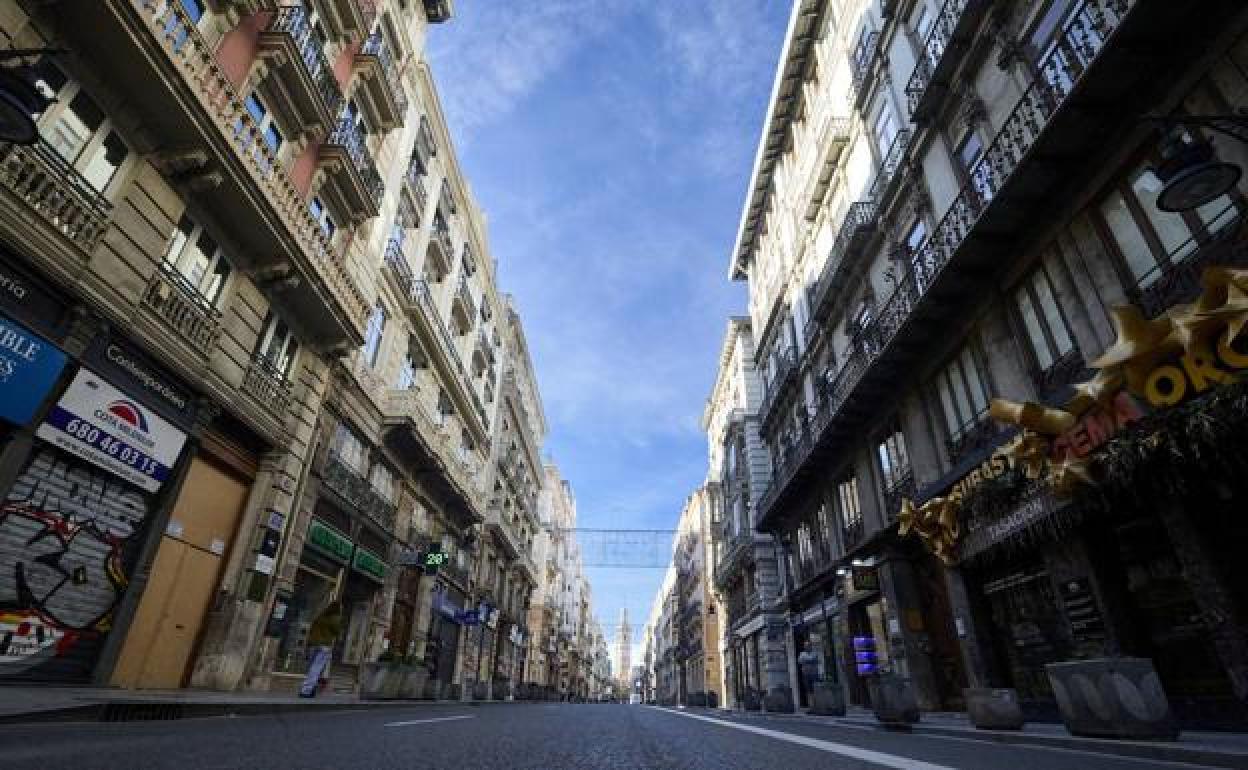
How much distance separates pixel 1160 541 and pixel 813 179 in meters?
16.8

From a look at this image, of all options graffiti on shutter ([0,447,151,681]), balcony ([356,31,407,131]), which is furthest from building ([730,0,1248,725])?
balcony ([356,31,407,131])

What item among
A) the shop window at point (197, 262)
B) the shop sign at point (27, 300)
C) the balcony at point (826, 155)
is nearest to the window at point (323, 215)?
the shop window at point (197, 262)

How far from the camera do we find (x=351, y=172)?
15.4 metres

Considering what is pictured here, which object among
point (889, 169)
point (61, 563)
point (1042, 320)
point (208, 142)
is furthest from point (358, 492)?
point (889, 169)

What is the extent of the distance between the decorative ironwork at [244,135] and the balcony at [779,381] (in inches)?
627

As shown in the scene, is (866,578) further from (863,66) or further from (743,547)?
(743,547)

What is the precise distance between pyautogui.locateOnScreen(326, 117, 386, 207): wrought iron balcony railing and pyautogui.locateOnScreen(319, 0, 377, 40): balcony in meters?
2.23

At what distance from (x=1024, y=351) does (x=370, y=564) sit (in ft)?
57.3

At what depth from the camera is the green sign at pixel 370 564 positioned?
1733cm

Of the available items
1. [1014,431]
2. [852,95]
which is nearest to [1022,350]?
[1014,431]

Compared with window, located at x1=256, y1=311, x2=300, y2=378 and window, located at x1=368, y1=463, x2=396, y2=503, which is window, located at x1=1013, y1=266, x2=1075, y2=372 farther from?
window, located at x1=368, y1=463, x2=396, y2=503

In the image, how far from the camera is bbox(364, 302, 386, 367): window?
725 inches

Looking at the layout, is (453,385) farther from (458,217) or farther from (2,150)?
(2,150)

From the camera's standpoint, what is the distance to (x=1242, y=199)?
23.8ft
